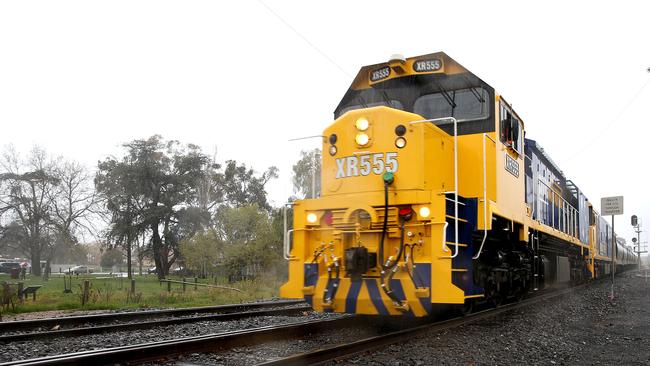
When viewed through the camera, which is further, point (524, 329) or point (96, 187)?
point (96, 187)

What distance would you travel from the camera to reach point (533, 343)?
19.5ft

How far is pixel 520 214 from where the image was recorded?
27.4 feet

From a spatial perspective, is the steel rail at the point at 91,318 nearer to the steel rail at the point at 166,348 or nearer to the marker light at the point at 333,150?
the steel rail at the point at 166,348

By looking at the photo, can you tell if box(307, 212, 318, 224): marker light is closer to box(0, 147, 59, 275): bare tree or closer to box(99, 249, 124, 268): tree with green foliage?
box(0, 147, 59, 275): bare tree

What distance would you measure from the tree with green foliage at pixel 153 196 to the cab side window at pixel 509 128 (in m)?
31.0

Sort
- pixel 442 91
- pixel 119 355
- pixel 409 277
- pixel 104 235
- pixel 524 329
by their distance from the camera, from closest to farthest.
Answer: pixel 119 355 → pixel 409 277 → pixel 524 329 → pixel 442 91 → pixel 104 235

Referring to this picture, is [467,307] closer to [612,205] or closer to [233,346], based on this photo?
[233,346]

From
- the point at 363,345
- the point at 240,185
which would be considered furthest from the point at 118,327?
the point at 240,185

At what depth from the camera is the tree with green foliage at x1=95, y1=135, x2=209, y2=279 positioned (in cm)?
3619

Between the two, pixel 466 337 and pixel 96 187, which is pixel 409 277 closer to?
pixel 466 337

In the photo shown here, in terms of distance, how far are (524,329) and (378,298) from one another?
230 cm

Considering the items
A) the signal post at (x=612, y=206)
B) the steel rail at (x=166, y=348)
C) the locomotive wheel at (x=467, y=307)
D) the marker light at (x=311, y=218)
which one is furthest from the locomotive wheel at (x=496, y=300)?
the signal post at (x=612, y=206)

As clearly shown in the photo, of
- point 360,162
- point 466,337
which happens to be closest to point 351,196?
point 360,162

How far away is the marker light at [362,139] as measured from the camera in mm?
6625
